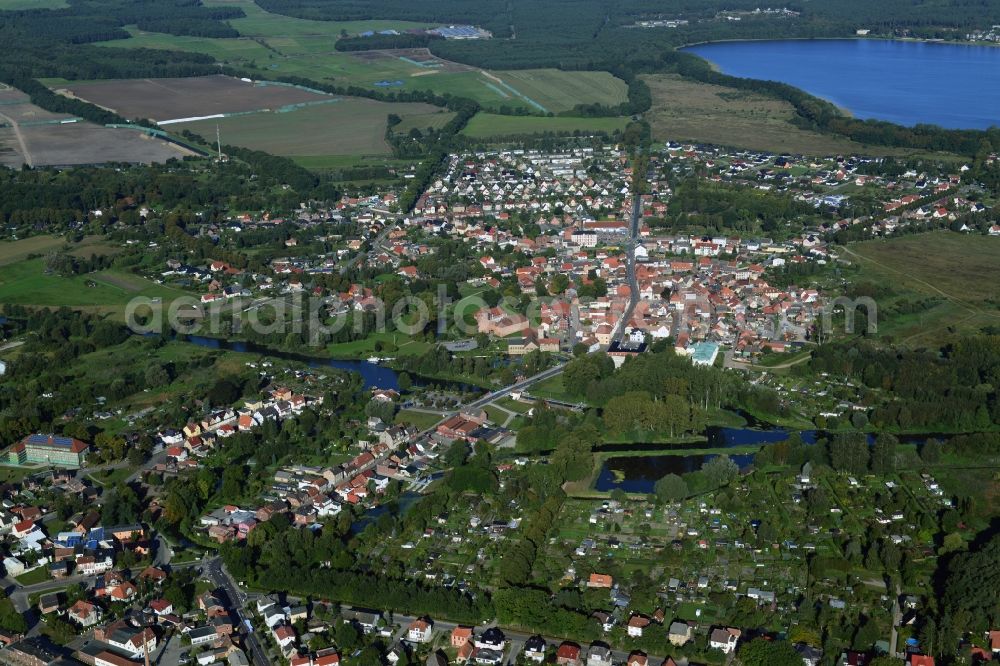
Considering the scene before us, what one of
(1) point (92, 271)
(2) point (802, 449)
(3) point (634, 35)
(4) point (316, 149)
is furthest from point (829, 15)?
(2) point (802, 449)

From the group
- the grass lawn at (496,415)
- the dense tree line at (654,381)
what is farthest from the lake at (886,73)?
the grass lawn at (496,415)

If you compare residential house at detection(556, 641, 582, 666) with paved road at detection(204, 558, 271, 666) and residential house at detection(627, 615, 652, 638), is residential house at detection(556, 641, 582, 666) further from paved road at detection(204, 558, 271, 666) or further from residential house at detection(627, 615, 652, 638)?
paved road at detection(204, 558, 271, 666)

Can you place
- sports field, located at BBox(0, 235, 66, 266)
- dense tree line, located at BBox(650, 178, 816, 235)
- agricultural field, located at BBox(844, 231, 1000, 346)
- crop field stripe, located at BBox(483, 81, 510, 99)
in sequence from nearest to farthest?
agricultural field, located at BBox(844, 231, 1000, 346) → sports field, located at BBox(0, 235, 66, 266) → dense tree line, located at BBox(650, 178, 816, 235) → crop field stripe, located at BBox(483, 81, 510, 99)

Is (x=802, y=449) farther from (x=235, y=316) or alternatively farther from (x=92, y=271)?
(x=92, y=271)

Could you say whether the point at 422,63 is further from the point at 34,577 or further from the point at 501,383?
the point at 34,577

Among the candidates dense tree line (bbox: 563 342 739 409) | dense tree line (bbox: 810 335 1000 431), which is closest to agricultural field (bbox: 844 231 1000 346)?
dense tree line (bbox: 810 335 1000 431)

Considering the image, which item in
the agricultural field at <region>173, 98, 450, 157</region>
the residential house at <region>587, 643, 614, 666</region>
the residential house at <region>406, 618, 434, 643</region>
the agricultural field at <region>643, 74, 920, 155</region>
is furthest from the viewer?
the agricultural field at <region>173, 98, 450, 157</region>

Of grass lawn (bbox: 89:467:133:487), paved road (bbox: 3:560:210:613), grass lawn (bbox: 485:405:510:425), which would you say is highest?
grass lawn (bbox: 485:405:510:425)
